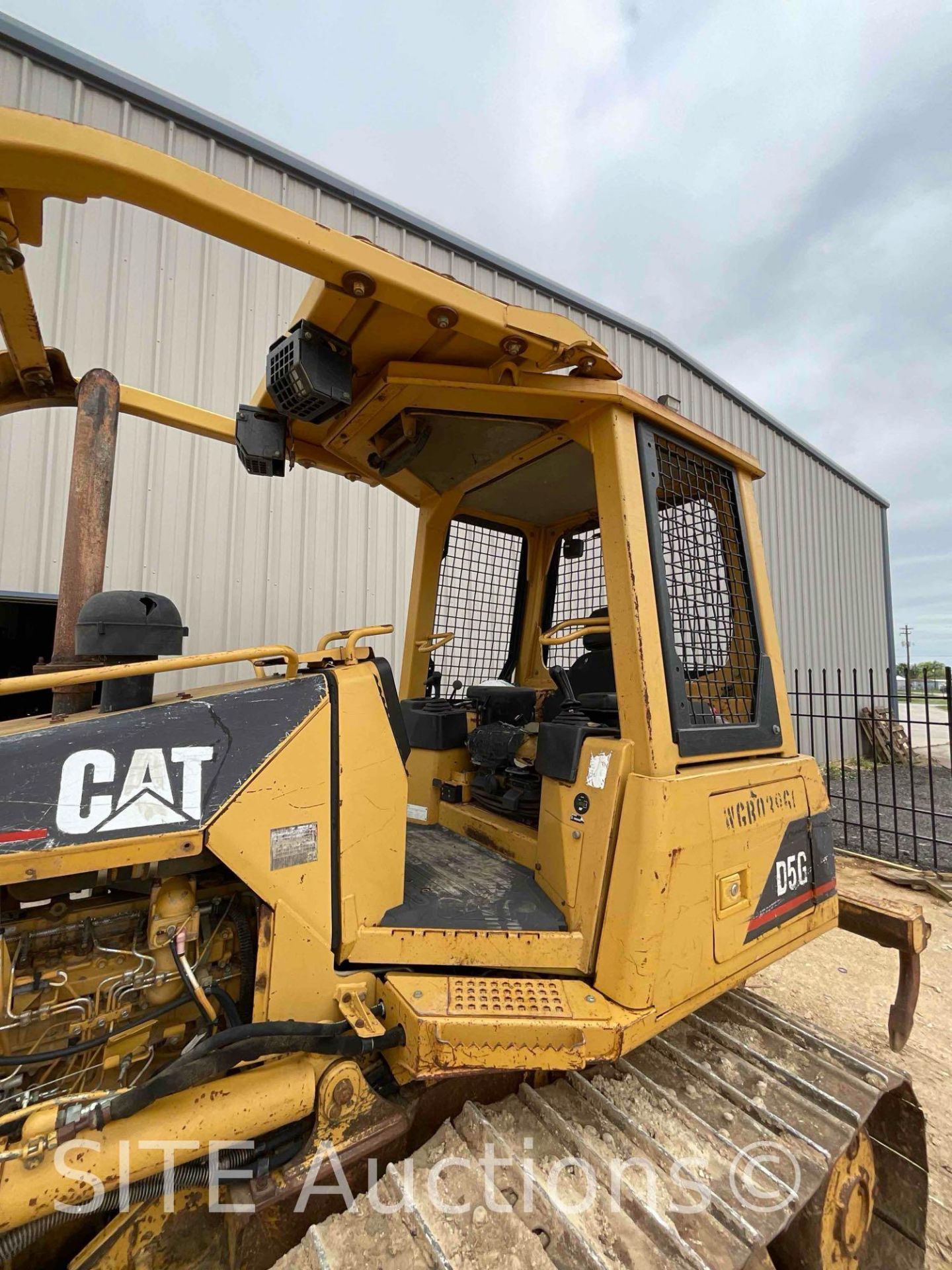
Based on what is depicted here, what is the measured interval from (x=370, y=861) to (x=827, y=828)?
6.32ft

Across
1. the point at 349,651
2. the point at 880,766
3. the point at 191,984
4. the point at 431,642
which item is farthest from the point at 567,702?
→ the point at 880,766

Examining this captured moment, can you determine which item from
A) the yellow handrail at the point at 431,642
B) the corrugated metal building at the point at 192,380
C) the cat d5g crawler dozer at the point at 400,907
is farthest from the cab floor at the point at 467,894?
the corrugated metal building at the point at 192,380

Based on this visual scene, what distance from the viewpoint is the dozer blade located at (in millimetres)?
1394

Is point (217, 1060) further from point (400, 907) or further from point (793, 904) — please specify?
point (793, 904)

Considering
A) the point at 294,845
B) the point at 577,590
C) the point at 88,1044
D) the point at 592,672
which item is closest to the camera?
the point at 88,1044

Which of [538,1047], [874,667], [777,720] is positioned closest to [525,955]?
[538,1047]

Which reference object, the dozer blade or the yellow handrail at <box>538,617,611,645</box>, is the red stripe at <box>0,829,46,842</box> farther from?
the yellow handrail at <box>538,617,611,645</box>

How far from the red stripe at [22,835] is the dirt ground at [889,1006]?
10.5 feet

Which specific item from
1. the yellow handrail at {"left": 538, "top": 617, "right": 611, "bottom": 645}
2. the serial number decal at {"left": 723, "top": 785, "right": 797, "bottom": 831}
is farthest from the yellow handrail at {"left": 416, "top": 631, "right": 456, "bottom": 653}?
the serial number decal at {"left": 723, "top": 785, "right": 797, "bottom": 831}

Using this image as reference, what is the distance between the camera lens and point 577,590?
361 cm

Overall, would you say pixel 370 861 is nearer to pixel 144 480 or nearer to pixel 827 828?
pixel 827 828

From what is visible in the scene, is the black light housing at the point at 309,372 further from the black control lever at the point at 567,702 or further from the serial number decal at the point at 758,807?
the serial number decal at the point at 758,807

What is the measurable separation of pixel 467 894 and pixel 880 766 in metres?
13.9

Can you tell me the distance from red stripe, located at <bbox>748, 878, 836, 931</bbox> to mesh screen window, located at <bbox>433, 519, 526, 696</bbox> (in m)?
1.97
